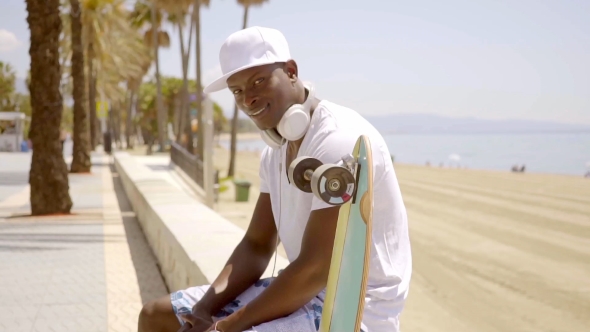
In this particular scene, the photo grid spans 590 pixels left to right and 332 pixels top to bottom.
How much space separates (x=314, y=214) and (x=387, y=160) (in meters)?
0.26

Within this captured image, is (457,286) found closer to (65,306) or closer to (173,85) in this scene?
(65,306)

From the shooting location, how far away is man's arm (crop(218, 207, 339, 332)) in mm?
1900

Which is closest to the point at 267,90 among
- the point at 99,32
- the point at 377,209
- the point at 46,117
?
the point at 377,209

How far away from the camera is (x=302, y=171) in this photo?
1633mm

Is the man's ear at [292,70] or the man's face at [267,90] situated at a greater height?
the man's ear at [292,70]

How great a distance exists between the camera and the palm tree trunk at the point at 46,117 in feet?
34.6

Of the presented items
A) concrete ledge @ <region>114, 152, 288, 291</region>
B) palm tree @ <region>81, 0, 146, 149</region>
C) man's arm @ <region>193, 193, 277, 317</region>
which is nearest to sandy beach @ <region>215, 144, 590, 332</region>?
concrete ledge @ <region>114, 152, 288, 291</region>

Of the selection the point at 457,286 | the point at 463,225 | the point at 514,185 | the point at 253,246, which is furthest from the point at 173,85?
the point at 253,246

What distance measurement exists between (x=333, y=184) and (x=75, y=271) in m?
5.40

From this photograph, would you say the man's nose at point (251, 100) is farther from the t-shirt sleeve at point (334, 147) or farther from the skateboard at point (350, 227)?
the skateboard at point (350, 227)

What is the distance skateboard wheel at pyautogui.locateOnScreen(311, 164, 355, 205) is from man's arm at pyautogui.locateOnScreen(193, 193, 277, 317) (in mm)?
925

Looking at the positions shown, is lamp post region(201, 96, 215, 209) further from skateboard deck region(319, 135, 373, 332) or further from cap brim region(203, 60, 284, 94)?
skateboard deck region(319, 135, 373, 332)

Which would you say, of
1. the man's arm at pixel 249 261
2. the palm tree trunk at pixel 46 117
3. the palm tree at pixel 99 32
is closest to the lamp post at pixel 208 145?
the palm tree trunk at pixel 46 117

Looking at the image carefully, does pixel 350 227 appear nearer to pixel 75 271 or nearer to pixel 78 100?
pixel 75 271
